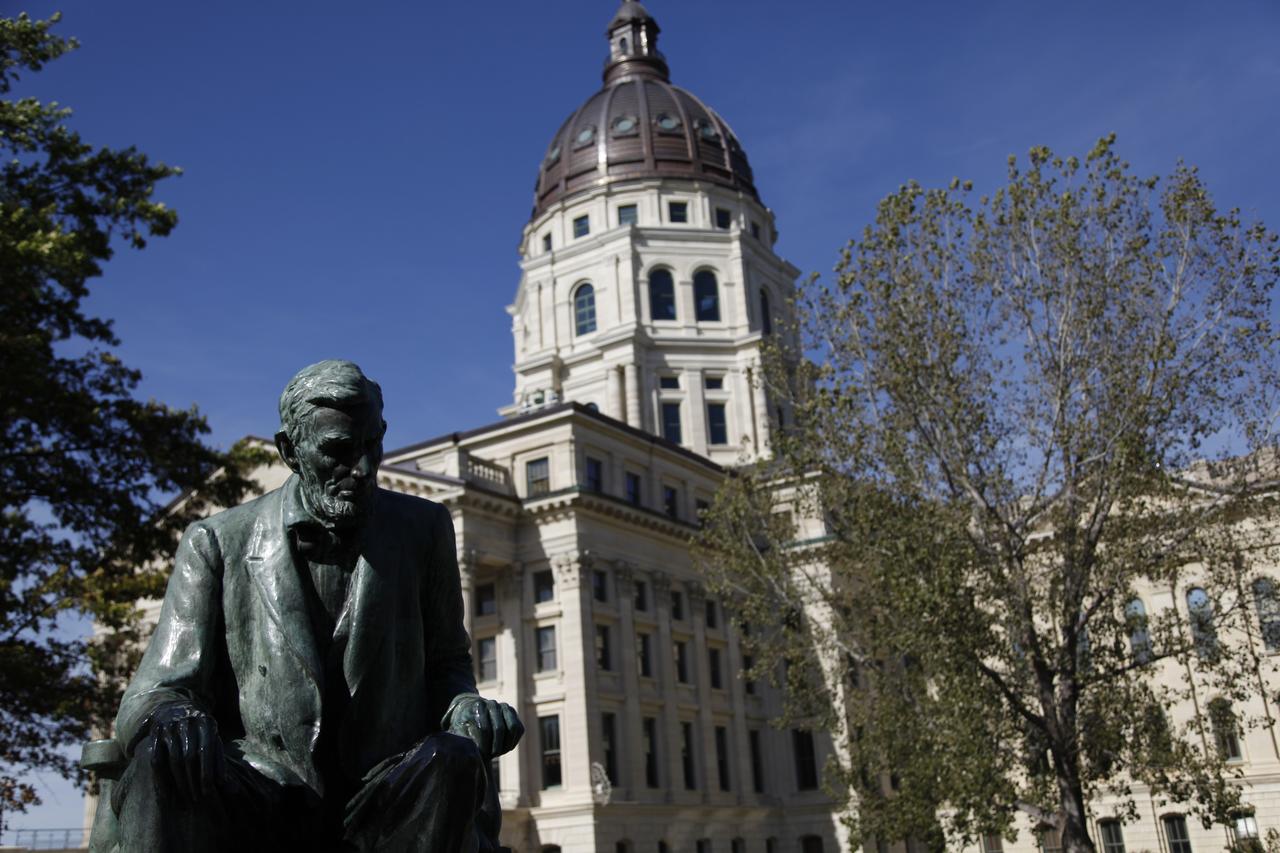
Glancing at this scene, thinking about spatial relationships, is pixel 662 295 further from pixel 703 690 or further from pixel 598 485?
pixel 703 690

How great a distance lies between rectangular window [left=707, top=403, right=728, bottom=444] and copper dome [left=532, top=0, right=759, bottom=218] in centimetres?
1550

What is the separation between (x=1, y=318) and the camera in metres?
18.4

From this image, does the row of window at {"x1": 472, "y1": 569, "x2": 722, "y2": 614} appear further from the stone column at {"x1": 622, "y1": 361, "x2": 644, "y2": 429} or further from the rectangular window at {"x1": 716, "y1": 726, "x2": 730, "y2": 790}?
the stone column at {"x1": 622, "y1": 361, "x2": 644, "y2": 429}

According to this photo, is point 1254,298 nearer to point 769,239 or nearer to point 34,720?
point 34,720

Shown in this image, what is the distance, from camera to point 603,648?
158ft

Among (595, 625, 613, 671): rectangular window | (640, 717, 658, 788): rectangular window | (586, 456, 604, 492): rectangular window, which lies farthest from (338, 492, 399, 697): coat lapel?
(586, 456, 604, 492): rectangular window

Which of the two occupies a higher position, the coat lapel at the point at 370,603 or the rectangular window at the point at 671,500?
the rectangular window at the point at 671,500

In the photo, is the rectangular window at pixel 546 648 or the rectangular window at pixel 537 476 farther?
the rectangular window at pixel 537 476

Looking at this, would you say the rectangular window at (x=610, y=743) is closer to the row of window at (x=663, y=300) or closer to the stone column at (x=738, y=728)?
the stone column at (x=738, y=728)

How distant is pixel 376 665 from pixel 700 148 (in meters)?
78.2

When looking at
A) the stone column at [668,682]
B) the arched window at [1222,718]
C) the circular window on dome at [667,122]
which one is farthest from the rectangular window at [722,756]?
the circular window on dome at [667,122]

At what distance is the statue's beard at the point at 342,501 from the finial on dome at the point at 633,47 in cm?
8716

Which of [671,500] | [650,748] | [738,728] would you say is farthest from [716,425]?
[650,748]

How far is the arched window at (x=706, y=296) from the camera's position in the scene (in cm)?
7469
